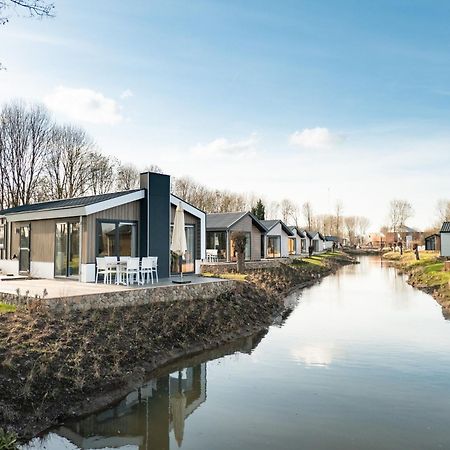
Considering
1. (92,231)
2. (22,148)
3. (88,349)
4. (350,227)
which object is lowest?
(88,349)

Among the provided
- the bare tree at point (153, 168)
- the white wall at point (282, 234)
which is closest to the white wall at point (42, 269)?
the white wall at point (282, 234)

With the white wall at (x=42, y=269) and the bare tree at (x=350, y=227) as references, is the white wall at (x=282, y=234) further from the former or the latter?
the bare tree at (x=350, y=227)

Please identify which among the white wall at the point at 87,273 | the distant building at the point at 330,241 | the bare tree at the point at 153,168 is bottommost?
the white wall at the point at 87,273

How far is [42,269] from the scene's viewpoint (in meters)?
15.4

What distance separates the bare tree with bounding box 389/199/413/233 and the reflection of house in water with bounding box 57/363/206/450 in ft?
218

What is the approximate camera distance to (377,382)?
28.6ft

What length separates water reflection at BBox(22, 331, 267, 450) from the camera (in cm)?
633

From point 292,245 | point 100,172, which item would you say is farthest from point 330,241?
point 100,172

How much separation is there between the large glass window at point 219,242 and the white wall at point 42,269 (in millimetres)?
13135

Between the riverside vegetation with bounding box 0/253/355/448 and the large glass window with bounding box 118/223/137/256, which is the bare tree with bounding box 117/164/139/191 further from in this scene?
the riverside vegetation with bounding box 0/253/355/448

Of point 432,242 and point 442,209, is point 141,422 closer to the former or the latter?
point 432,242

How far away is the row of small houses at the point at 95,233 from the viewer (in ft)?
45.2

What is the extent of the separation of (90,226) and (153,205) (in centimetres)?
248

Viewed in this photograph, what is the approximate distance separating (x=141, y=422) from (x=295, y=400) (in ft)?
9.24
